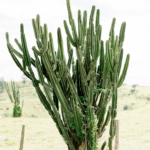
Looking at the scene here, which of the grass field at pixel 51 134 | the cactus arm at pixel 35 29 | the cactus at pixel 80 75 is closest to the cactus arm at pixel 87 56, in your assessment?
the cactus at pixel 80 75

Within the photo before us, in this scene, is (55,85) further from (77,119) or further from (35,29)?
(35,29)

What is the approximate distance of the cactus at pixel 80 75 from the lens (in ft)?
16.1

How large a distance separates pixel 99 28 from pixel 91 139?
2.31m

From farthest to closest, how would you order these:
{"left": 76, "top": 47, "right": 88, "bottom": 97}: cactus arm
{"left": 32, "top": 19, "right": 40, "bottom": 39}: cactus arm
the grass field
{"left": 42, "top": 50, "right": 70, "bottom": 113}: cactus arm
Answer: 1. the grass field
2. {"left": 76, "top": 47, "right": 88, "bottom": 97}: cactus arm
3. {"left": 32, "top": 19, "right": 40, "bottom": 39}: cactus arm
4. {"left": 42, "top": 50, "right": 70, "bottom": 113}: cactus arm

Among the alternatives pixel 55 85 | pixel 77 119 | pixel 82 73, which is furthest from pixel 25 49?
pixel 77 119

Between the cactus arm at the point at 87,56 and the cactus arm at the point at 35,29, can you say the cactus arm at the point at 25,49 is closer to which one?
the cactus arm at the point at 35,29

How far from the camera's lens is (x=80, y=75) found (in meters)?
5.25

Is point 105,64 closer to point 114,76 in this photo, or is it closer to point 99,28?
point 114,76

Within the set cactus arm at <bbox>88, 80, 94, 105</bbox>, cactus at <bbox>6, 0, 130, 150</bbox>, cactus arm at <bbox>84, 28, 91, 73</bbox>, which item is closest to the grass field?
cactus at <bbox>6, 0, 130, 150</bbox>

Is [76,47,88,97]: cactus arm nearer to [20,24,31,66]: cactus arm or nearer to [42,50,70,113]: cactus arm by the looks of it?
[42,50,70,113]: cactus arm

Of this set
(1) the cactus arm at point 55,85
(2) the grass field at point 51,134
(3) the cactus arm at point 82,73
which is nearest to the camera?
(1) the cactus arm at point 55,85

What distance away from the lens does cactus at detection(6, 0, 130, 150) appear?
4.92 m

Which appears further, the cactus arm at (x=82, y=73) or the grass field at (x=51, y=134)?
the grass field at (x=51, y=134)

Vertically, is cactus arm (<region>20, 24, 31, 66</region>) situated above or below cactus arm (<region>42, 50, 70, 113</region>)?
above
